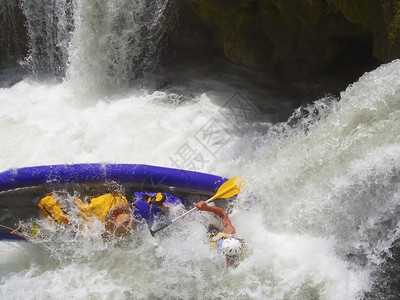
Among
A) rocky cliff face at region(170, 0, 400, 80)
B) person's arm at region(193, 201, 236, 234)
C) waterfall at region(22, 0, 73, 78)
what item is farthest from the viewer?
waterfall at region(22, 0, 73, 78)

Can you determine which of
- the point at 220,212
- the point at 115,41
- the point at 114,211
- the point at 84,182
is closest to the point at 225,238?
the point at 220,212

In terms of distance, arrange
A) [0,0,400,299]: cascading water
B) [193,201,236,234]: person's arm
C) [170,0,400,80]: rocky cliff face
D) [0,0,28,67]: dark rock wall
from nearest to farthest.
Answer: [0,0,400,299]: cascading water < [193,201,236,234]: person's arm < [170,0,400,80]: rocky cliff face < [0,0,28,67]: dark rock wall

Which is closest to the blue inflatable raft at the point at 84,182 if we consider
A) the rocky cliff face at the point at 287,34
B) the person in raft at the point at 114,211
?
the person in raft at the point at 114,211

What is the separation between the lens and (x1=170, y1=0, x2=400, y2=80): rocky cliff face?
15.7 feet

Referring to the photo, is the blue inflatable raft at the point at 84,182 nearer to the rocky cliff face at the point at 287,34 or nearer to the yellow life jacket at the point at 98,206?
the yellow life jacket at the point at 98,206

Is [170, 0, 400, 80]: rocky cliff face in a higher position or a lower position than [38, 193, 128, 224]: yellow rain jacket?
higher

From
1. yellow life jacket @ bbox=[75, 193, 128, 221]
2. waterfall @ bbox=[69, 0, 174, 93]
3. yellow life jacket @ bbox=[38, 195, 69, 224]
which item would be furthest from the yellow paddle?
waterfall @ bbox=[69, 0, 174, 93]

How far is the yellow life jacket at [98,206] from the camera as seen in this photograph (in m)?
3.76

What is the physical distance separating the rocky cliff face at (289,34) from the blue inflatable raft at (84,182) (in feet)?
6.98

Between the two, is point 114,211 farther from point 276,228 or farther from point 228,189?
point 276,228

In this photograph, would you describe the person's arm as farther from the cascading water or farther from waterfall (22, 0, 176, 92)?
waterfall (22, 0, 176, 92)

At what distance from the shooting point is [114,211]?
12.3 ft

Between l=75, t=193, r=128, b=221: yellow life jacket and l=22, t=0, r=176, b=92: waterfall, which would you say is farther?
l=22, t=0, r=176, b=92: waterfall

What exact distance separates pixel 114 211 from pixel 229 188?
99 cm
